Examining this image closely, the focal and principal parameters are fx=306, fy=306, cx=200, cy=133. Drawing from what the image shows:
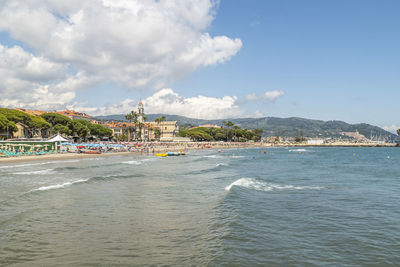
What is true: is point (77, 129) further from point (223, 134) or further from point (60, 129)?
point (223, 134)

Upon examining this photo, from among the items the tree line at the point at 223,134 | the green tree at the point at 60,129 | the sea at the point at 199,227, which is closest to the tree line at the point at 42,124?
the green tree at the point at 60,129

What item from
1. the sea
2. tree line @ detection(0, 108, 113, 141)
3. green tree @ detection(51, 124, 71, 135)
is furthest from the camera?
green tree @ detection(51, 124, 71, 135)

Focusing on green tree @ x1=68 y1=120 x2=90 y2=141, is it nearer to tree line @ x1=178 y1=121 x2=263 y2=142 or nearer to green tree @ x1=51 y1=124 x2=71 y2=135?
green tree @ x1=51 y1=124 x2=71 y2=135

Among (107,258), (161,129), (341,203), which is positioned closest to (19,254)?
(107,258)

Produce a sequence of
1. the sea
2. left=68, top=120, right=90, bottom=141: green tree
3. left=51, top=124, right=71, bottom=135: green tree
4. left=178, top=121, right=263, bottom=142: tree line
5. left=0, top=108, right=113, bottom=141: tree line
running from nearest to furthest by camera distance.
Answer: the sea < left=0, top=108, right=113, bottom=141: tree line < left=51, top=124, right=71, bottom=135: green tree < left=68, top=120, right=90, bottom=141: green tree < left=178, top=121, right=263, bottom=142: tree line

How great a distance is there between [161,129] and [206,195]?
16383 centimetres

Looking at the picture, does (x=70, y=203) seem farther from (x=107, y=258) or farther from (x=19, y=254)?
(x=107, y=258)

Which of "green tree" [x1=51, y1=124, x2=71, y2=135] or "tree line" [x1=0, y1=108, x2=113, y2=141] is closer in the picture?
"tree line" [x1=0, y1=108, x2=113, y2=141]

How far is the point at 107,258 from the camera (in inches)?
312

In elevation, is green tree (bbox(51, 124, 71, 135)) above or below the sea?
above

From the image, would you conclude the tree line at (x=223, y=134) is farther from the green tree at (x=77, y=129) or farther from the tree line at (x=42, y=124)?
the green tree at (x=77, y=129)

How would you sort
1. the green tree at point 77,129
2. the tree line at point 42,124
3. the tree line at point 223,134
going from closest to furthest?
the tree line at point 42,124, the green tree at point 77,129, the tree line at point 223,134

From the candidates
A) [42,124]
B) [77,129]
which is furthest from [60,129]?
[77,129]

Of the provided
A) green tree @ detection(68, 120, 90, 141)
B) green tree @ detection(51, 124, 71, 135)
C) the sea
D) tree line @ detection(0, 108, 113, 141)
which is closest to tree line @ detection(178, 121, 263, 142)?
tree line @ detection(0, 108, 113, 141)
